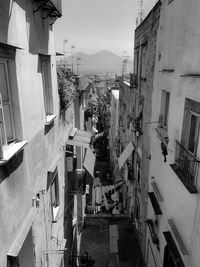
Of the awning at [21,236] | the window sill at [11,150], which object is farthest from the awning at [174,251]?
the window sill at [11,150]

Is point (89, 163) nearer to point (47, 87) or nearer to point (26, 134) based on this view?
point (47, 87)

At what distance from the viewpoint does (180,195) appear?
21.2ft

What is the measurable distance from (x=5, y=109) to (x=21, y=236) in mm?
2882

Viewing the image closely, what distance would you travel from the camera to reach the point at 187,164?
5.96 metres

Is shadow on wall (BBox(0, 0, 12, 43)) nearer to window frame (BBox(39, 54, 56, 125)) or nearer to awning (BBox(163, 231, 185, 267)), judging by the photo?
window frame (BBox(39, 54, 56, 125))

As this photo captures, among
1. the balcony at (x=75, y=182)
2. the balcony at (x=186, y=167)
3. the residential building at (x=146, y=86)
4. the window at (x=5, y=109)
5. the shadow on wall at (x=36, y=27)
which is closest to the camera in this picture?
the window at (x=5, y=109)

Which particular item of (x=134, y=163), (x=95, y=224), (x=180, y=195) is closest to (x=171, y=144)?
(x=180, y=195)

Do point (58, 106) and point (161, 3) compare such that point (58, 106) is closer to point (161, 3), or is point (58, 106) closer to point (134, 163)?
point (161, 3)

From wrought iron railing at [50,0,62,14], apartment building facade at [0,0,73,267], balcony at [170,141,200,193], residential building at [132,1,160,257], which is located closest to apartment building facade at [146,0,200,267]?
balcony at [170,141,200,193]

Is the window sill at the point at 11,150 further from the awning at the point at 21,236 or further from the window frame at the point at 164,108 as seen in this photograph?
the window frame at the point at 164,108

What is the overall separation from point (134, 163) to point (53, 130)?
28.4ft


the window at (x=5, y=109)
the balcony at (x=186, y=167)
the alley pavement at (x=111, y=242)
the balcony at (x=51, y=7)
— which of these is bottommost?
the alley pavement at (x=111, y=242)

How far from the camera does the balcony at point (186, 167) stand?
17.9ft

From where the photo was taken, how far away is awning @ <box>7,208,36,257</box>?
14.9 ft
